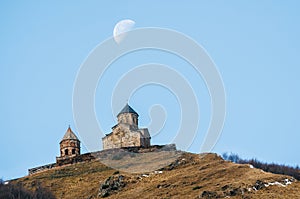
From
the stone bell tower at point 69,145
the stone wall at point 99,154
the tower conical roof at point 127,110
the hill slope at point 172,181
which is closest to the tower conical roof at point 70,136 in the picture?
the stone bell tower at point 69,145

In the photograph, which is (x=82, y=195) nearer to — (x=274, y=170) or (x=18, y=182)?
(x=18, y=182)

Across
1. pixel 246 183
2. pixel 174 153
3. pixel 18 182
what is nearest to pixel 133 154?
pixel 174 153

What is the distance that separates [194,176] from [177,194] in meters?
6.98

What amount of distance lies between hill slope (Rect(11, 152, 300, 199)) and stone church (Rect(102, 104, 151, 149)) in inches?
294

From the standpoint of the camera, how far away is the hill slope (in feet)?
176

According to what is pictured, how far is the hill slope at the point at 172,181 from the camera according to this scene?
53.6m

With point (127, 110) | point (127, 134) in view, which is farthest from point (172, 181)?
point (127, 110)

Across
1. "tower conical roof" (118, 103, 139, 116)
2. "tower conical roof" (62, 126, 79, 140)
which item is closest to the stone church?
"tower conical roof" (118, 103, 139, 116)

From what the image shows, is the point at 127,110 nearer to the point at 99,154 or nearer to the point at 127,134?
the point at 127,134

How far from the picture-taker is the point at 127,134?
85.4m

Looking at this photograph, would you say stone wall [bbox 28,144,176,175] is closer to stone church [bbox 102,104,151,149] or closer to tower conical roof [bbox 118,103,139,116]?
stone church [bbox 102,104,151,149]

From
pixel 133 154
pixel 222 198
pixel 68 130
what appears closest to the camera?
pixel 222 198

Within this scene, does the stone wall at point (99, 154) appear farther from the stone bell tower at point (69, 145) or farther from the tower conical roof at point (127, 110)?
the tower conical roof at point (127, 110)

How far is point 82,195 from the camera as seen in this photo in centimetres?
6231
